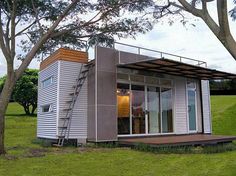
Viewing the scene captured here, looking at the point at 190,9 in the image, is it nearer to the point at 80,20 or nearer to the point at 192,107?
the point at 80,20

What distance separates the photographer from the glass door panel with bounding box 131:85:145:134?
14.8 m

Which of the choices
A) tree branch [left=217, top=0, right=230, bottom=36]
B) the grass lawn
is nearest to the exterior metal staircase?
the grass lawn

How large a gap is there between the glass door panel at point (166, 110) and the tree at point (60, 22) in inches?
161

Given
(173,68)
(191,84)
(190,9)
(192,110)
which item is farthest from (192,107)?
(190,9)

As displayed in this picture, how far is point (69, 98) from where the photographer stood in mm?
13984

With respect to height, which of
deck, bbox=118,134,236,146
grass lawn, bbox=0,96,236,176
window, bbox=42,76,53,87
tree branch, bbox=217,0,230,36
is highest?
tree branch, bbox=217,0,230,36

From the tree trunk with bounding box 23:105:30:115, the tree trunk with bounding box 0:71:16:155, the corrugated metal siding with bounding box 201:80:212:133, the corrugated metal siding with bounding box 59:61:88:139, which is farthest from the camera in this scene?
the tree trunk with bounding box 23:105:30:115

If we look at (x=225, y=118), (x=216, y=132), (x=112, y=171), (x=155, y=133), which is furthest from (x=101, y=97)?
(x=225, y=118)

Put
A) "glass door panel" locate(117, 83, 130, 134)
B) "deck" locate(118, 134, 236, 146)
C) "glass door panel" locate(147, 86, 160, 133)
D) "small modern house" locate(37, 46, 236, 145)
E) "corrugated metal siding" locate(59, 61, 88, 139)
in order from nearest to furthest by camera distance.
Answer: "deck" locate(118, 134, 236, 146), "small modern house" locate(37, 46, 236, 145), "corrugated metal siding" locate(59, 61, 88, 139), "glass door panel" locate(117, 83, 130, 134), "glass door panel" locate(147, 86, 160, 133)

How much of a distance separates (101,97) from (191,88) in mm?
6800

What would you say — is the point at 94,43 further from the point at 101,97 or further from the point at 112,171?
the point at 112,171

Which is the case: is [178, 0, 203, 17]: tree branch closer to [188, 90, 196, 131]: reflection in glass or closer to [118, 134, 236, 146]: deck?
[118, 134, 236, 146]: deck

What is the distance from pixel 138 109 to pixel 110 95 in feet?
6.42

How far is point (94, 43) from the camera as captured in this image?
14.1m
